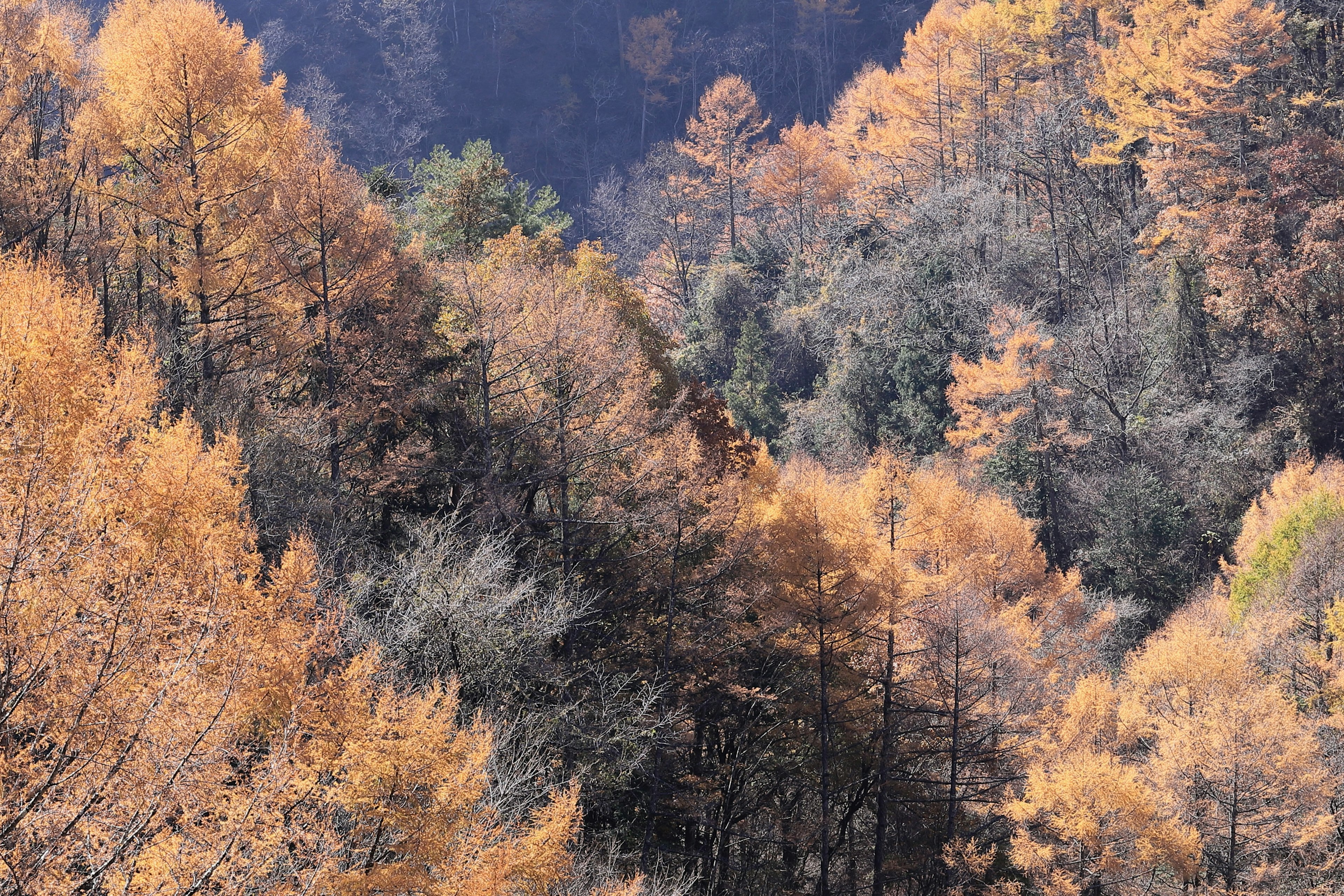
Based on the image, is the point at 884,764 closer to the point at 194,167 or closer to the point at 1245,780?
the point at 1245,780

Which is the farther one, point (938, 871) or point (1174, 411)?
point (1174, 411)

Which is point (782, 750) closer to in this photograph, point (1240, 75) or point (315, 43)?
point (1240, 75)

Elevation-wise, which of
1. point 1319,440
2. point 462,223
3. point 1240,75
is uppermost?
point 1240,75

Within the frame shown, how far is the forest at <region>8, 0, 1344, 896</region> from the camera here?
8.95 meters

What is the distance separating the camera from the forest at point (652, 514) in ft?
29.3

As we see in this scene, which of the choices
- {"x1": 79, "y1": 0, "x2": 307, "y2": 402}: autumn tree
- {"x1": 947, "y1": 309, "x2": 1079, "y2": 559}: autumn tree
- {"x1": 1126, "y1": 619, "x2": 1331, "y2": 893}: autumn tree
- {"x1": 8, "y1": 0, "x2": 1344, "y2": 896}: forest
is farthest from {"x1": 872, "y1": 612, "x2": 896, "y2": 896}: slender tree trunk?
{"x1": 947, "y1": 309, "x2": 1079, "y2": 559}: autumn tree

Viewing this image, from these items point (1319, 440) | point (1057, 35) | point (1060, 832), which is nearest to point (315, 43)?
point (1057, 35)

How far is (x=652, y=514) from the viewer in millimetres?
18875

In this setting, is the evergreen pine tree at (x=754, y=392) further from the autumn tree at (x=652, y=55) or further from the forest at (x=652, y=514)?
the autumn tree at (x=652, y=55)

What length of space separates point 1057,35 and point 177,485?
4324cm

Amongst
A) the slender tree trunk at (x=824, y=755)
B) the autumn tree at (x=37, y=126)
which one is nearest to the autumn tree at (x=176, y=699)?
the autumn tree at (x=37, y=126)

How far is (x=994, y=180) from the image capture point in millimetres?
40969

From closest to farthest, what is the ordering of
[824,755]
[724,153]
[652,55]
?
[824,755] < [724,153] < [652,55]

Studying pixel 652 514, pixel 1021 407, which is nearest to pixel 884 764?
pixel 652 514
